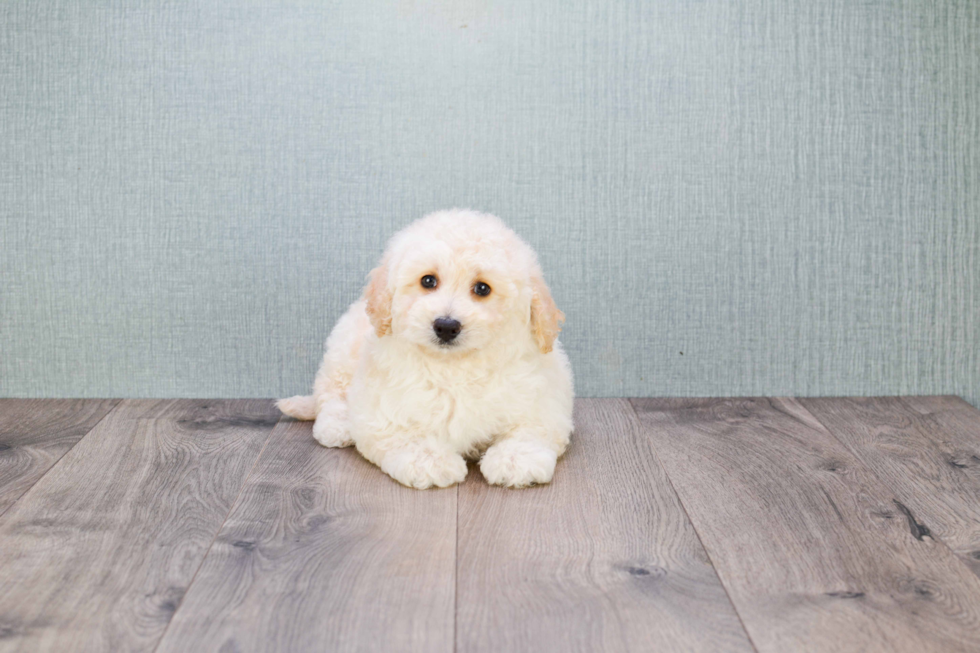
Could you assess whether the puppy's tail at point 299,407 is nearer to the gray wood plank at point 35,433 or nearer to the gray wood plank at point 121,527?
the gray wood plank at point 121,527

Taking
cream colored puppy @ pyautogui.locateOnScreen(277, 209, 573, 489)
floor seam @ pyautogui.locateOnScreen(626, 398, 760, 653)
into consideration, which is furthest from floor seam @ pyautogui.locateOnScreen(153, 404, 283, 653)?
floor seam @ pyautogui.locateOnScreen(626, 398, 760, 653)

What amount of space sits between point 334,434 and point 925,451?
1.42 meters

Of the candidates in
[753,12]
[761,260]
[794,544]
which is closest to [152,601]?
[794,544]

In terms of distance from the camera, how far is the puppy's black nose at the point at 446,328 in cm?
166

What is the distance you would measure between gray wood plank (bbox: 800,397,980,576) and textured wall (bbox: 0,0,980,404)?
183 mm

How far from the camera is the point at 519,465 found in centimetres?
171

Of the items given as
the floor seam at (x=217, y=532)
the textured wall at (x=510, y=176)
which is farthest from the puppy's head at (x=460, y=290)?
the textured wall at (x=510, y=176)

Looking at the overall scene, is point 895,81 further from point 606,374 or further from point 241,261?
point 241,261

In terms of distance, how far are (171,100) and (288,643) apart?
65.1 inches

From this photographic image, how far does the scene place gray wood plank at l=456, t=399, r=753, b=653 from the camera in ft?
3.93

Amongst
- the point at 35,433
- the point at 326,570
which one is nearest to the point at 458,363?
the point at 326,570

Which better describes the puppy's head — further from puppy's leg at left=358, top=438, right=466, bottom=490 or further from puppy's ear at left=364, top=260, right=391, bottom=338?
puppy's leg at left=358, top=438, right=466, bottom=490

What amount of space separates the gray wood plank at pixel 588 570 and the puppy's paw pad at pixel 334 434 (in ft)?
1.28

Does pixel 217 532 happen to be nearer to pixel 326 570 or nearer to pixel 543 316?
pixel 326 570
